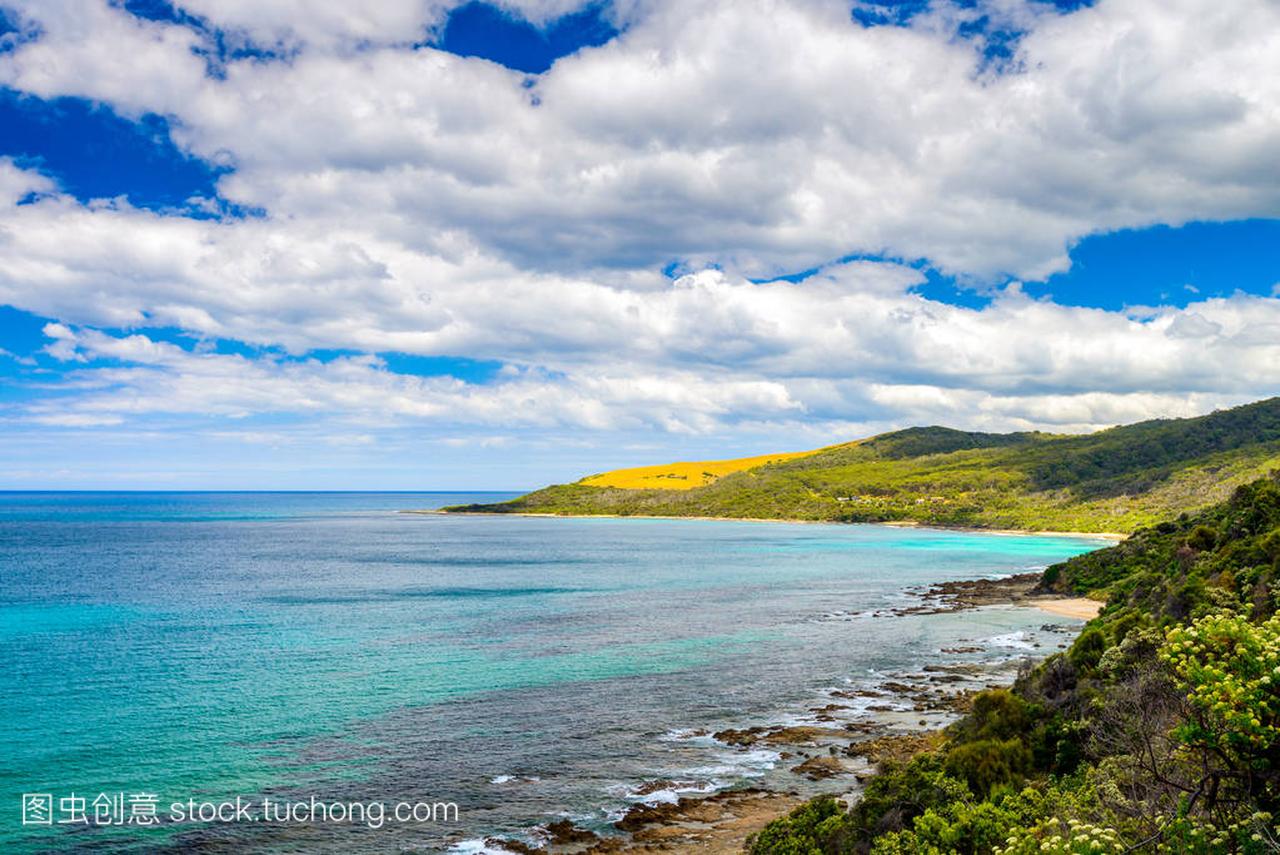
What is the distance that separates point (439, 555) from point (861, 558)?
262 feet

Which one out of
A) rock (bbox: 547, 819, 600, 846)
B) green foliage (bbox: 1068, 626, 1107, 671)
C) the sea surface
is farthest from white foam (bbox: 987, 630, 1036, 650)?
rock (bbox: 547, 819, 600, 846)

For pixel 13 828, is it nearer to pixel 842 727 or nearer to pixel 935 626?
pixel 842 727

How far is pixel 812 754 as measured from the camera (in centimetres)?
3872

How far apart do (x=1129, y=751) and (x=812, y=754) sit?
20.2 meters

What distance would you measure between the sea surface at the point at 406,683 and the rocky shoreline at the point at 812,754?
1.21 metres

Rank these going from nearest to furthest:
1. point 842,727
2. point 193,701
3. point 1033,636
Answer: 1. point 842,727
2. point 193,701
3. point 1033,636

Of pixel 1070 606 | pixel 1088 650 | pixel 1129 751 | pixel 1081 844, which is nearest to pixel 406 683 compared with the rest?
pixel 1088 650

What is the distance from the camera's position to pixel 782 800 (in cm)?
3284

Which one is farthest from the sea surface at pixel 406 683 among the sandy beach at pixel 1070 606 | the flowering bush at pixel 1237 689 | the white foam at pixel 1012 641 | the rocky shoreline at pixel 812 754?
the flowering bush at pixel 1237 689

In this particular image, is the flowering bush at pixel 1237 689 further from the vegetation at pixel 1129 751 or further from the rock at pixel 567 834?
the rock at pixel 567 834

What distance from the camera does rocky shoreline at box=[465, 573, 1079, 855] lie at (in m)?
28.9

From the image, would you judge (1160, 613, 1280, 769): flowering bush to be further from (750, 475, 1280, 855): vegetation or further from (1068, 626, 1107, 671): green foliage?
(1068, 626, 1107, 671): green foliage

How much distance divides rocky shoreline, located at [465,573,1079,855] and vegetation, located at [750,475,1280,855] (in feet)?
11.2

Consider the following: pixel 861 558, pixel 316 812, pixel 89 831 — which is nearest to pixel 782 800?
pixel 316 812
